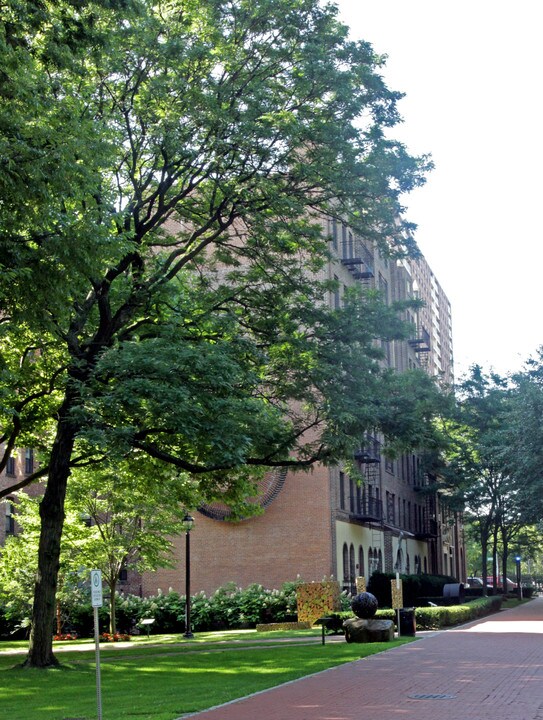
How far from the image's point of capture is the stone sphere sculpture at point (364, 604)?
24.5 m

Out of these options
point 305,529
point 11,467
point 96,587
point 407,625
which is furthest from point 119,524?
point 96,587

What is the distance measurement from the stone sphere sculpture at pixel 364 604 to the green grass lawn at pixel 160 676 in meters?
0.91

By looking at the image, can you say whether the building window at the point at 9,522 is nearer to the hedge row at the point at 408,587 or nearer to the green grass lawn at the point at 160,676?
the hedge row at the point at 408,587

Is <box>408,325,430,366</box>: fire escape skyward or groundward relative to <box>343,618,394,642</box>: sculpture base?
skyward

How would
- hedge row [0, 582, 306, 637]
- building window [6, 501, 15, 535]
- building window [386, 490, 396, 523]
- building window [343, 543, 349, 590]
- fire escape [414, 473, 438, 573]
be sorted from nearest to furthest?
1. hedge row [0, 582, 306, 637]
2. building window [343, 543, 349, 590]
3. building window [6, 501, 15, 535]
4. building window [386, 490, 396, 523]
5. fire escape [414, 473, 438, 573]

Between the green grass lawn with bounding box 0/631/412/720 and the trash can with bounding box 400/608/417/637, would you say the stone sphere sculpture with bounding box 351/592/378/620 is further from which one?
the trash can with bounding box 400/608/417/637

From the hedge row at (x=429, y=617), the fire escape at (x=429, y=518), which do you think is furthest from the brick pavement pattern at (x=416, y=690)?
the fire escape at (x=429, y=518)

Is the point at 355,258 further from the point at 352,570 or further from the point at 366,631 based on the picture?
the point at 366,631

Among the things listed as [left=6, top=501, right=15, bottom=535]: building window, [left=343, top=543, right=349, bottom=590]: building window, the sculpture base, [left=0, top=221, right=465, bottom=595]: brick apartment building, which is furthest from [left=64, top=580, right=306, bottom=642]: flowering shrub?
[left=6, top=501, right=15, bottom=535]: building window

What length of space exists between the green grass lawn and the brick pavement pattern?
675 millimetres

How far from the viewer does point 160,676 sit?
18531 mm

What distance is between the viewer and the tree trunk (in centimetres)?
2077

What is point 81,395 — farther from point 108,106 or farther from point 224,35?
point 224,35

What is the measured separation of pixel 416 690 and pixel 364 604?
1018cm
